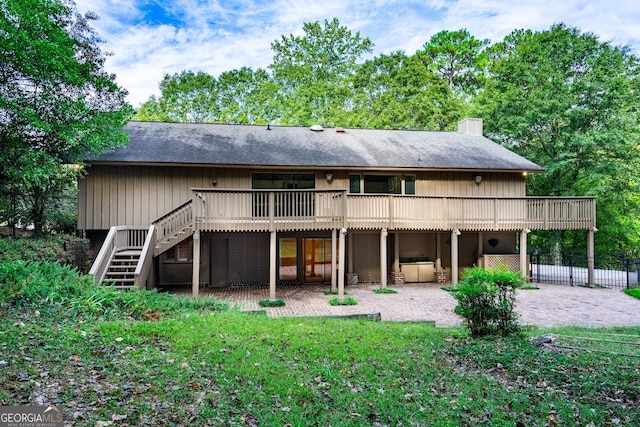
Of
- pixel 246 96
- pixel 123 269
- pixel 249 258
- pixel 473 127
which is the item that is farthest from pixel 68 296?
pixel 246 96

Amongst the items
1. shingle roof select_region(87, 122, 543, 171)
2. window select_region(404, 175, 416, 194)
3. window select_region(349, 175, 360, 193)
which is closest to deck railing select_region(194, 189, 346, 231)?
shingle roof select_region(87, 122, 543, 171)

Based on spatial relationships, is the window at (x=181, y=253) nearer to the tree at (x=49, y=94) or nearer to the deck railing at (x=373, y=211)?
the deck railing at (x=373, y=211)

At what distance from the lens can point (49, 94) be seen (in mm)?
10375

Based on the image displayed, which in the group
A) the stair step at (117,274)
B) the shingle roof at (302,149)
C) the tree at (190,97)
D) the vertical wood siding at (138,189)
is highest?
the tree at (190,97)

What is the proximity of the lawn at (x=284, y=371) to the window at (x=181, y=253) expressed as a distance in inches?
251

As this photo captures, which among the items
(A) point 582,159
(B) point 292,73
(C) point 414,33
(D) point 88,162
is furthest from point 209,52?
(A) point 582,159

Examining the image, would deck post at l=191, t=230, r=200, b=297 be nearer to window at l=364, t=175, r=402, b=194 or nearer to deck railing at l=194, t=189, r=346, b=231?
deck railing at l=194, t=189, r=346, b=231

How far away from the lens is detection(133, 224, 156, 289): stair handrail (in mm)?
10109

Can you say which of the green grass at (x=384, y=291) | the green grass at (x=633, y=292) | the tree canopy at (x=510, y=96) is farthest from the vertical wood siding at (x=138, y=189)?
the tree canopy at (x=510, y=96)

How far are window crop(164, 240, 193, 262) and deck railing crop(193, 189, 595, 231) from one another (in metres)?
3.01

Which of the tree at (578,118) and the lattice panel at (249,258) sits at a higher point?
the tree at (578,118)

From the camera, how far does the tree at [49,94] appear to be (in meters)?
9.34

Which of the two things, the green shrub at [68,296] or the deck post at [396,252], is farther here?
the deck post at [396,252]

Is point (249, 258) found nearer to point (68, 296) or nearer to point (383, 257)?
point (383, 257)
